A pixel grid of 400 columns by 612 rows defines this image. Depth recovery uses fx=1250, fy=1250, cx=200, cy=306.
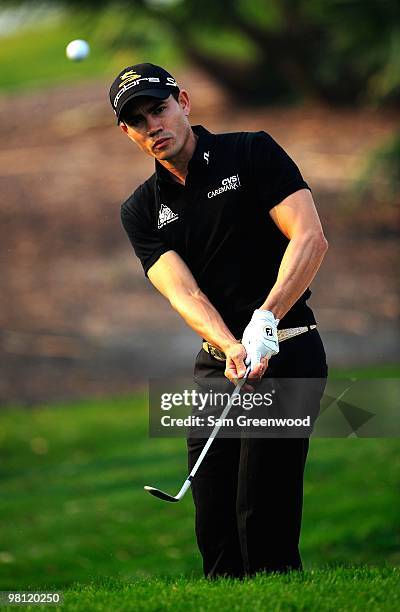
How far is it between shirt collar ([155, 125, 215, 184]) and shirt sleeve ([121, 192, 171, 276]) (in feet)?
0.67

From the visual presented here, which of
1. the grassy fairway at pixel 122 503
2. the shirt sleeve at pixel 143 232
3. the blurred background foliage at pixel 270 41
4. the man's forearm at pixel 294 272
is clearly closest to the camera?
the man's forearm at pixel 294 272

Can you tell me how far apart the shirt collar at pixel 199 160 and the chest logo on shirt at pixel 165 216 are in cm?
13

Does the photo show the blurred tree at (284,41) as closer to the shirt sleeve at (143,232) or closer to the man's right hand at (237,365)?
the shirt sleeve at (143,232)

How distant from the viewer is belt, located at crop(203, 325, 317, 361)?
539 cm

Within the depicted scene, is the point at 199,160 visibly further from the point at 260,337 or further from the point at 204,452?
the point at 204,452

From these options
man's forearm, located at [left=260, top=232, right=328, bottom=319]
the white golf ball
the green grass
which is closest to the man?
man's forearm, located at [left=260, top=232, right=328, bottom=319]

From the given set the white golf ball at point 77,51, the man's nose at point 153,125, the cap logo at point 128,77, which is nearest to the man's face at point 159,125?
the man's nose at point 153,125

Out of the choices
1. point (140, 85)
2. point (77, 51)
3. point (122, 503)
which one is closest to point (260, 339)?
point (140, 85)

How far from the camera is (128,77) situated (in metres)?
5.46

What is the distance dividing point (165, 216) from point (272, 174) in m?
0.54

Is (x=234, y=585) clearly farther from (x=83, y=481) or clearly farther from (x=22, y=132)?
(x=22, y=132)

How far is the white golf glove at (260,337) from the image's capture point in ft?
16.7

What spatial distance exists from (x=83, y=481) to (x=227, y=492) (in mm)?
8319

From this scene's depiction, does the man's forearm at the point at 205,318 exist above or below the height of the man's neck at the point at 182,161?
below
